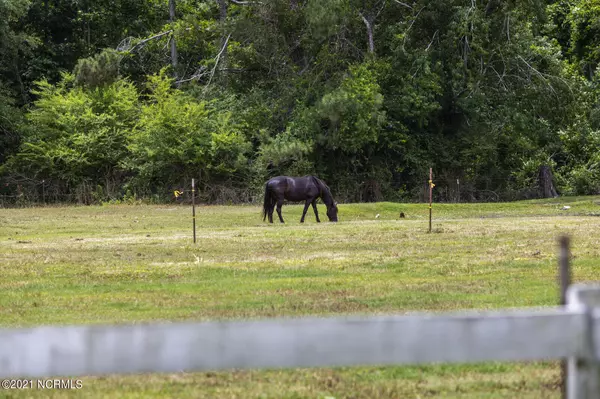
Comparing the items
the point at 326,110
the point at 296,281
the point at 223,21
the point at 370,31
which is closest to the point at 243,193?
the point at 326,110

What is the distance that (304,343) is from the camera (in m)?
3.71

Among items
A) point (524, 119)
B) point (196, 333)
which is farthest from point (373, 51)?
point (196, 333)

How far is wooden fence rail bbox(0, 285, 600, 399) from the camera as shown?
145 inches

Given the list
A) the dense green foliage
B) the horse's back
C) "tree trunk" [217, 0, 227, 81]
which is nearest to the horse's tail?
the horse's back

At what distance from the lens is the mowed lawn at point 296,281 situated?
737 cm

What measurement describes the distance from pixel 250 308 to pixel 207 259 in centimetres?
694

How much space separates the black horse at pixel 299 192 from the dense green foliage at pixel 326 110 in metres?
13.0

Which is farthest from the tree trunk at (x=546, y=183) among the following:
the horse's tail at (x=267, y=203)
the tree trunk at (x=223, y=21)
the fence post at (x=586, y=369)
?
the fence post at (x=586, y=369)

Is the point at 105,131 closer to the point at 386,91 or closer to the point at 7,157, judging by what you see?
the point at 7,157

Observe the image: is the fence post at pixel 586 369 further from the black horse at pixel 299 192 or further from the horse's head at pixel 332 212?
the horse's head at pixel 332 212

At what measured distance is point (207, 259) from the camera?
18.1m

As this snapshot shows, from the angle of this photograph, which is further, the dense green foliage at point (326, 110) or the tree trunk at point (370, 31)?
the tree trunk at point (370, 31)

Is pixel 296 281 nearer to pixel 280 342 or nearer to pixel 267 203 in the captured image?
pixel 280 342

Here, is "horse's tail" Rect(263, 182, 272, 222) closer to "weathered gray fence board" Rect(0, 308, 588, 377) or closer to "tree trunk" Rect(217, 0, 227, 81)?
"tree trunk" Rect(217, 0, 227, 81)
